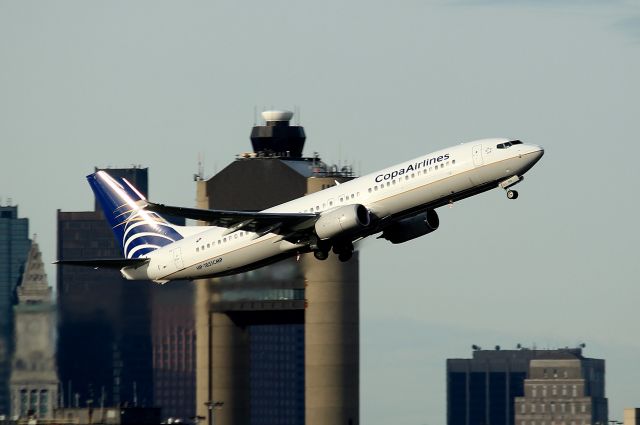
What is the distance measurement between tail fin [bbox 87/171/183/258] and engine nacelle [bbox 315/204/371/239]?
551 inches

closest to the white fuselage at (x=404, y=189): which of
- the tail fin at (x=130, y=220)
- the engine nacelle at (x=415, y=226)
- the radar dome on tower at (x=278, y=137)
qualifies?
the engine nacelle at (x=415, y=226)

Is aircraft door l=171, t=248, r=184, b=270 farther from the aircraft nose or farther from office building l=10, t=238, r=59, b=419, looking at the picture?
office building l=10, t=238, r=59, b=419

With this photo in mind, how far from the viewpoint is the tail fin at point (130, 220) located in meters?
98.1

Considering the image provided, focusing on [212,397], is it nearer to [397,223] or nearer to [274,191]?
[274,191]

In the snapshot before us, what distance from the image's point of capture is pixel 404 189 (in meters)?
84.6

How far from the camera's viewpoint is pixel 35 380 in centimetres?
12394

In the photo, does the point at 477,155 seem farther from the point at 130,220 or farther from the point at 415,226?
the point at 130,220

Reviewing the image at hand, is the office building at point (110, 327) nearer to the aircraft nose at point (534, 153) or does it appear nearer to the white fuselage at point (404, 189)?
the white fuselage at point (404, 189)

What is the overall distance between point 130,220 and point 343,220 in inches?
765

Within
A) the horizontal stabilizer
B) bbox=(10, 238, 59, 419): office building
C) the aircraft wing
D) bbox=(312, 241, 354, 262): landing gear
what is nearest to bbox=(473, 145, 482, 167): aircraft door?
the aircraft wing

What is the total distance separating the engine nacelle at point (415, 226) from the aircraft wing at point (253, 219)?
5.22m

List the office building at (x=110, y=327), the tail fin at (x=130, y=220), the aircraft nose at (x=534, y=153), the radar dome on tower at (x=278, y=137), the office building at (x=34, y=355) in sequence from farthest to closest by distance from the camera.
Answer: the radar dome on tower at (x=278, y=137), the office building at (x=110, y=327), the office building at (x=34, y=355), the tail fin at (x=130, y=220), the aircraft nose at (x=534, y=153)

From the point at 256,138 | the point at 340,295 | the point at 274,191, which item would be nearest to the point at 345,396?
the point at 340,295

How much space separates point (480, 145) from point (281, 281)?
5045cm
